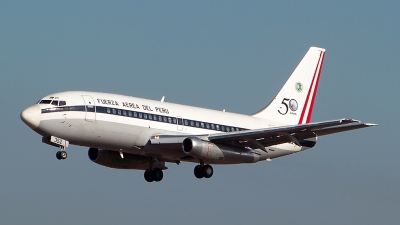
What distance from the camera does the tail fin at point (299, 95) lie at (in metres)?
68.1

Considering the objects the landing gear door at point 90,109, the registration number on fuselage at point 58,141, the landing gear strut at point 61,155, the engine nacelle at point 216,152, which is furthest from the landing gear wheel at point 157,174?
the landing gear strut at point 61,155

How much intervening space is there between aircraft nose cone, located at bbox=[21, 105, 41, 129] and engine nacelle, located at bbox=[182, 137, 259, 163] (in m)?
9.51

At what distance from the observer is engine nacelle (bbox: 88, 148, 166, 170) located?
62219 millimetres

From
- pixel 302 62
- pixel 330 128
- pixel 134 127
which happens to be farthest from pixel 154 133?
pixel 302 62

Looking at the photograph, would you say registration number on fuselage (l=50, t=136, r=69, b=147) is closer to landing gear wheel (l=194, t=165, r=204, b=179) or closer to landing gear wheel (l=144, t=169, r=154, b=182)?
landing gear wheel (l=194, t=165, r=204, b=179)

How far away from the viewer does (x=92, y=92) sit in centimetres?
5684

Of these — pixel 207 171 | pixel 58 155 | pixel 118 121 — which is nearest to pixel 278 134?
pixel 207 171

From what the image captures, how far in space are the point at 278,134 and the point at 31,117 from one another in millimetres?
15881

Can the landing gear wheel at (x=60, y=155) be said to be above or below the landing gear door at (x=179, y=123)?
below

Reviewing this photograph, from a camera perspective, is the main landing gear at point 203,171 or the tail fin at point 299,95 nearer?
the main landing gear at point 203,171

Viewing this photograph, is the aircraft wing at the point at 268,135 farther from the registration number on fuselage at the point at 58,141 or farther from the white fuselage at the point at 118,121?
the registration number on fuselage at the point at 58,141

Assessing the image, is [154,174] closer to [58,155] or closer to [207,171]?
[207,171]

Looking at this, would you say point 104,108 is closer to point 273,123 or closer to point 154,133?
point 154,133

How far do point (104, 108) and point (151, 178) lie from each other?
10.4 meters
